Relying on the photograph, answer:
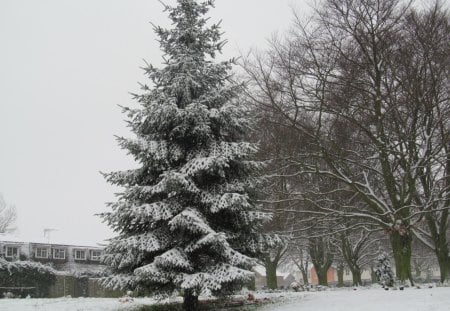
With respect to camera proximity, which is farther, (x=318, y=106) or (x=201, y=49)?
(x=318, y=106)

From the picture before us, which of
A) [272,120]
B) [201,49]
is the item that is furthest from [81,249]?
[201,49]

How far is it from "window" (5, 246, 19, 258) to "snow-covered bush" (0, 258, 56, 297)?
36.2 ft

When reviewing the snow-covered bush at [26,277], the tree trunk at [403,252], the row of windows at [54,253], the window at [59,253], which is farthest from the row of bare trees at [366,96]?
the window at [59,253]

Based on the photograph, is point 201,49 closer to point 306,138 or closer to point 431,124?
point 306,138

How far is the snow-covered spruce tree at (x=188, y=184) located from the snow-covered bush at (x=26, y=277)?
22.8 metres

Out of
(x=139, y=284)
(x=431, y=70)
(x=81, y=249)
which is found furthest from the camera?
(x=81, y=249)

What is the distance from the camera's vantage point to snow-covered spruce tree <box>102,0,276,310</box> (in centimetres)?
1222

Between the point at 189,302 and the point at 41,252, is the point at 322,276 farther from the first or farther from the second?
the point at 41,252

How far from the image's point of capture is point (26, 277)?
34.0m

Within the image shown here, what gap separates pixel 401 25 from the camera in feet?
60.3

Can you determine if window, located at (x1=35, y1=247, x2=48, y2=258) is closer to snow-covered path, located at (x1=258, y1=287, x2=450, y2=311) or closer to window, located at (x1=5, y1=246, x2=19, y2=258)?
window, located at (x1=5, y1=246, x2=19, y2=258)

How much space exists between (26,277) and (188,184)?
85.8 ft

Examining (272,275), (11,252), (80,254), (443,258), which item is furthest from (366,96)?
(80,254)

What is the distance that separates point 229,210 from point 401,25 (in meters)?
10.6
